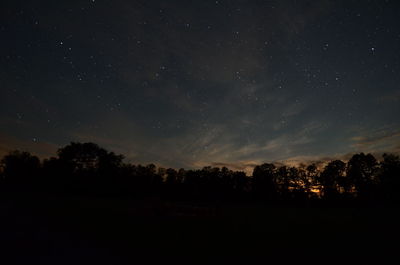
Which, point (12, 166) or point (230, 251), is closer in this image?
point (230, 251)

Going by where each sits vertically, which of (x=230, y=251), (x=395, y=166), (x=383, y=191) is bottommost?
(x=230, y=251)

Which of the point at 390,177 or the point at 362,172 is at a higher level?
the point at 362,172

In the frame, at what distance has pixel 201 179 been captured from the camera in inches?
3307

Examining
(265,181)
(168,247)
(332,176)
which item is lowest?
(168,247)

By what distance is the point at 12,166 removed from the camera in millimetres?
78438

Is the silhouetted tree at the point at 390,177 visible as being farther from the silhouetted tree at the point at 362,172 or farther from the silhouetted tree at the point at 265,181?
the silhouetted tree at the point at 265,181

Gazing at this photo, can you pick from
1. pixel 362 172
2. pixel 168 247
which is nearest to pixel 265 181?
pixel 362 172

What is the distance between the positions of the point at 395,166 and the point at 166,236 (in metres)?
72.6

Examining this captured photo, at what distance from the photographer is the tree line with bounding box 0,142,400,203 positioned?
205 ft

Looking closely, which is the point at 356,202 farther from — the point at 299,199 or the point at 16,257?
the point at 16,257

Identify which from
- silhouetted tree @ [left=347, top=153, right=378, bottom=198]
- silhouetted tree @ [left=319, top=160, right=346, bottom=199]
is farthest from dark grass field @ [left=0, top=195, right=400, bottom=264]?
silhouetted tree @ [left=319, top=160, right=346, bottom=199]

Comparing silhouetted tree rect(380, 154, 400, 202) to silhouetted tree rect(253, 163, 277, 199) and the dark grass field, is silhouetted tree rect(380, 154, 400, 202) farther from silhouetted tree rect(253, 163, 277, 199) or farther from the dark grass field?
the dark grass field

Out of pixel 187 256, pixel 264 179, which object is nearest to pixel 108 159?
pixel 264 179

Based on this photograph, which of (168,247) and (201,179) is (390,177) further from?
(168,247)
